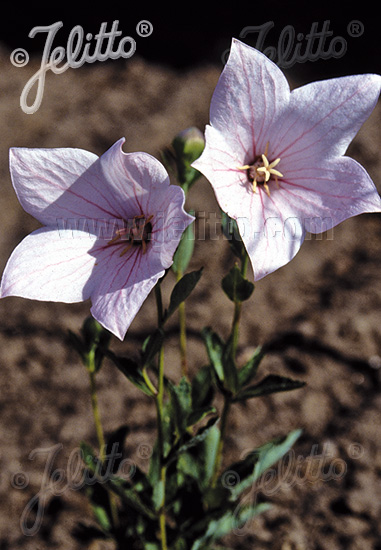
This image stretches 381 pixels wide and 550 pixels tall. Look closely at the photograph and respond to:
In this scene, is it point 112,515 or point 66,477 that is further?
point 66,477

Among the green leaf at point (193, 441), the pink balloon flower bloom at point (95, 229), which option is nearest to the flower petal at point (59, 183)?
the pink balloon flower bloom at point (95, 229)

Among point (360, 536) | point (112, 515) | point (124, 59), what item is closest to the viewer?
point (112, 515)

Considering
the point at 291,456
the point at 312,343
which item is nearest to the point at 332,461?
the point at 291,456

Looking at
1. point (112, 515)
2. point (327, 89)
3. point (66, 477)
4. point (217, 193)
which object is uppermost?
point (327, 89)

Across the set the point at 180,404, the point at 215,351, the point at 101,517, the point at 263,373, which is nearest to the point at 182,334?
the point at 215,351

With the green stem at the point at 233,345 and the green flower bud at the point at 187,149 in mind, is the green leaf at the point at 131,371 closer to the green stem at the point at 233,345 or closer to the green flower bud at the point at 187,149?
the green stem at the point at 233,345

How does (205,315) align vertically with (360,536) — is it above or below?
above

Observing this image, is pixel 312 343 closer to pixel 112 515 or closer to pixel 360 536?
pixel 360 536
